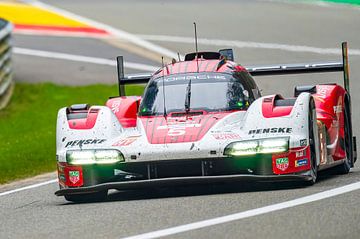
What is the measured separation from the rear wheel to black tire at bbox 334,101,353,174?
1.02 m

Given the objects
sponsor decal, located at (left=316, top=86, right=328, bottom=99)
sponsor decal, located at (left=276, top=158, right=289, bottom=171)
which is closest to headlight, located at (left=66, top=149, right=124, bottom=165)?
sponsor decal, located at (left=276, top=158, right=289, bottom=171)

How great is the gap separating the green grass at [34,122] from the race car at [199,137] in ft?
11.0

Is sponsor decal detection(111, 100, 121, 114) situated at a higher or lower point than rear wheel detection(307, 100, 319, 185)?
higher

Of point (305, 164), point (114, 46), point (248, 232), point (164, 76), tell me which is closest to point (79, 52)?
point (114, 46)

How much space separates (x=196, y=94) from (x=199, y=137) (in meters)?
1.39

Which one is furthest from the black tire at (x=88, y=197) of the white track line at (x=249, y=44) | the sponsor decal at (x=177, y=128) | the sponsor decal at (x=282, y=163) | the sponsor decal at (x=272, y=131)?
the white track line at (x=249, y=44)

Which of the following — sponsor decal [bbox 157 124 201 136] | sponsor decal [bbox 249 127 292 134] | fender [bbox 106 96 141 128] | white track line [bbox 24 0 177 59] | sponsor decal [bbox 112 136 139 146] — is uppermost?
white track line [bbox 24 0 177 59]

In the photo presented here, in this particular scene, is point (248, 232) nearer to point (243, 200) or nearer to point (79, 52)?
point (243, 200)

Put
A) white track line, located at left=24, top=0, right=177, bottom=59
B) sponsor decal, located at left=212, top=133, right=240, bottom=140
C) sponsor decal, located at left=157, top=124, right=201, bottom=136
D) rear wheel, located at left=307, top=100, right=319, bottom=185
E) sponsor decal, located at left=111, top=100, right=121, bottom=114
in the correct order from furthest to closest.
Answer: white track line, located at left=24, top=0, right=177, bottom=59 < sponsor decal, located at left=111, top=100, right=121, bottom=114 < rear wheel, located at left=307, top=100, right=319, bottom=185 < sponsor decal, located at left=157, top=124, right=201, bottom=136 < sponsor decal, located at left=212, top=133, right=240, bottom=140

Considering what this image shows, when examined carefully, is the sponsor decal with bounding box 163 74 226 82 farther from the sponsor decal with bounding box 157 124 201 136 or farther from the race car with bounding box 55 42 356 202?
the sponsor decal with bounding box 157 124 201 136

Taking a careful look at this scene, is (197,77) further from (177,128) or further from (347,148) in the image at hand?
(347,148)

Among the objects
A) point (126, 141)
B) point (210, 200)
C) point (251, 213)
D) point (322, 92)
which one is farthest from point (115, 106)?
point (251, 213)

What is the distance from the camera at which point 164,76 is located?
13.4 metres

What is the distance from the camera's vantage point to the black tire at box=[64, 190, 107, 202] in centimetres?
1217
